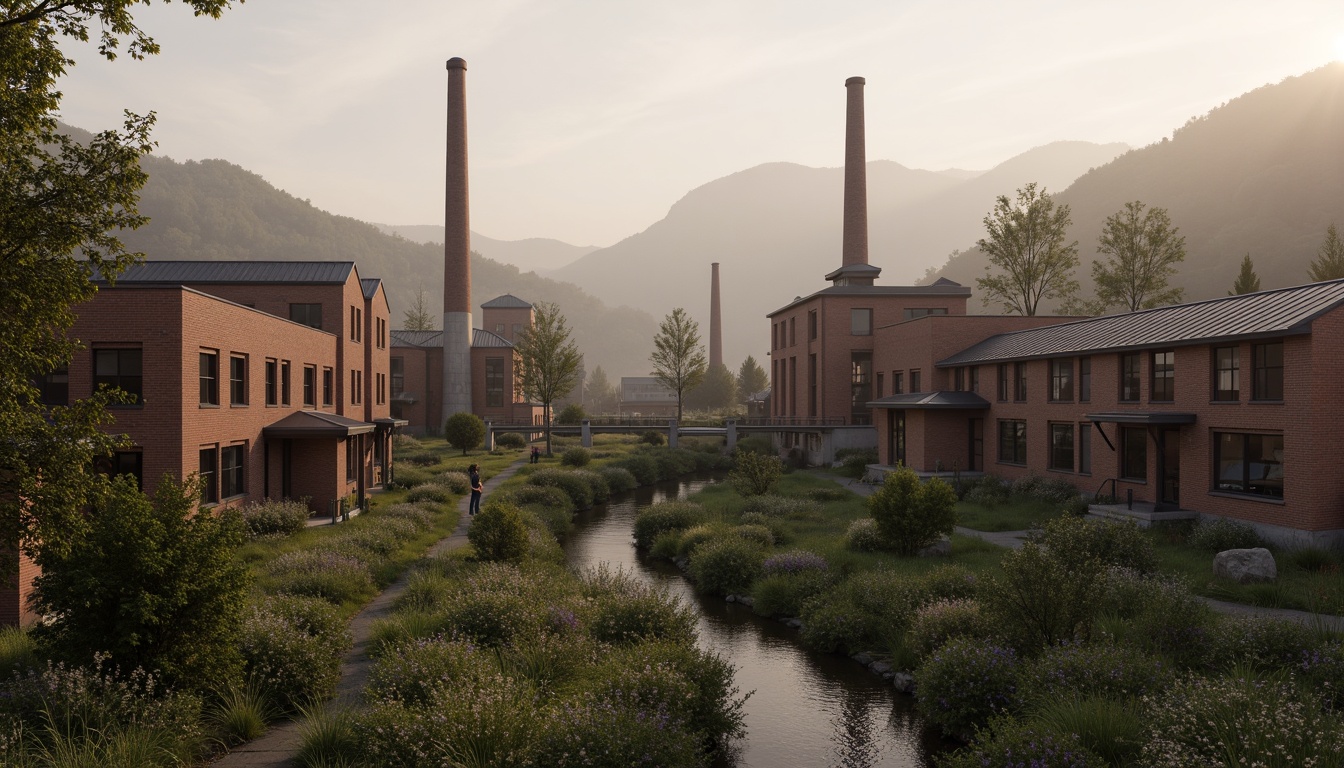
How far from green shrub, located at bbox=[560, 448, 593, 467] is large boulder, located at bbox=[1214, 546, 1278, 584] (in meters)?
36.7

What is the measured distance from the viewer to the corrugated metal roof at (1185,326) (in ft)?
72.7

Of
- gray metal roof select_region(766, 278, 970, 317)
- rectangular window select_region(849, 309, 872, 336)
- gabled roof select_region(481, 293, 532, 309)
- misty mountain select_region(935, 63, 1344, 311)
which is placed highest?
misty mountain select_region(935, 63, 1344, 311)

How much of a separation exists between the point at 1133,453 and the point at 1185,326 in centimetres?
Result: 473

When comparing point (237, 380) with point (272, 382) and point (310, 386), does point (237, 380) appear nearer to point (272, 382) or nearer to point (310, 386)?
point (272, 382)

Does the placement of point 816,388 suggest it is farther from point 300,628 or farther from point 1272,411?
point 300,628

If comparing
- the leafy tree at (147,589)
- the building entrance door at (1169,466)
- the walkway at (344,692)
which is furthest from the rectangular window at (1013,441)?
the leafy tree at (147,589)

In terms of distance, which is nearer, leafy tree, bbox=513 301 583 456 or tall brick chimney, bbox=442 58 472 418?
tall brick chimney, bbox=442 58 472 418

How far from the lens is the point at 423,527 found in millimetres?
27406

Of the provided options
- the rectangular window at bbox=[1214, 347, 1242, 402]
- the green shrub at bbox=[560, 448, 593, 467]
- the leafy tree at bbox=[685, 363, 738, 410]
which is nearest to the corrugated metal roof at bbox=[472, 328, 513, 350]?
the green shrub at bbox=[560, 448, 593, 467]

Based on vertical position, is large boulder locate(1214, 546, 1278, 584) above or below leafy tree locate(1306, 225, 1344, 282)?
below

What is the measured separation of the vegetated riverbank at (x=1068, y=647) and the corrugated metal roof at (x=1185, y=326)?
6.16 meters

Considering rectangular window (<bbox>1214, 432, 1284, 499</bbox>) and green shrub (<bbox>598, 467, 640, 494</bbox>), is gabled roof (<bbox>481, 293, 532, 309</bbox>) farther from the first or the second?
rectangular window (<bbox>1214, 432, 1284, 499</bbox>)

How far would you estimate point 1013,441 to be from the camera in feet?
121

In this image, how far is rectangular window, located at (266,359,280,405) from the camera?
27141mm
